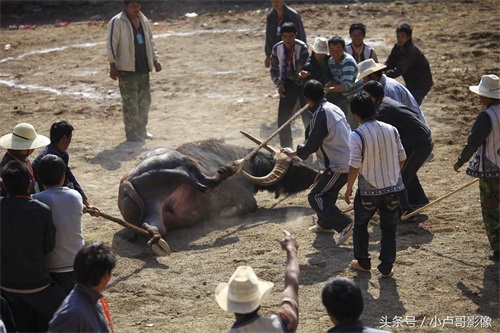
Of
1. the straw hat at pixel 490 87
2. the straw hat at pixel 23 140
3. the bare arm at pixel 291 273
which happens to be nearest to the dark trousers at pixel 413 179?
the straw hat at pixel 490 87

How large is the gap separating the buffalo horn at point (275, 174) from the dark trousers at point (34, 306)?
433 centimetres

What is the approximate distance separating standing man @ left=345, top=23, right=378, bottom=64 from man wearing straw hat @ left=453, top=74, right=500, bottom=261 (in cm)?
340

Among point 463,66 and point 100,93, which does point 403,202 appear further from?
point 100,93

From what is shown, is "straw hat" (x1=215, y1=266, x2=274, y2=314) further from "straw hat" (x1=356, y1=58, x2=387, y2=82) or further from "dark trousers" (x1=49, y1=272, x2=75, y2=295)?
"straw hat" (x1=356, y1=58, x2=387, y2=82)

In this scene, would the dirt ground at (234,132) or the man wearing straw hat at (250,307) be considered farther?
the dirt ground at (234,132)

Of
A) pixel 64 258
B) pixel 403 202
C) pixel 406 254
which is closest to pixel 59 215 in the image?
pixel 64 258

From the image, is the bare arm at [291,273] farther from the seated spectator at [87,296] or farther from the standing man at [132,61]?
the standing man at [132,61]

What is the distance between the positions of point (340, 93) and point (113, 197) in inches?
132

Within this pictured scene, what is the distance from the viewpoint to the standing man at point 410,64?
10.8 m

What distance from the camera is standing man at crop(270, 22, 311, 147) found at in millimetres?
10938

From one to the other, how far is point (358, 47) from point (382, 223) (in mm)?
4316

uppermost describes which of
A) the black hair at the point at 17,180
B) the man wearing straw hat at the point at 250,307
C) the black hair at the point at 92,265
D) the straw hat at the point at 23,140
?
the black hair at the point at 17,180

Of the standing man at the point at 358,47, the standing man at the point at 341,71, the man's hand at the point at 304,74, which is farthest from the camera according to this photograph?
the standing man at the point at 358,47

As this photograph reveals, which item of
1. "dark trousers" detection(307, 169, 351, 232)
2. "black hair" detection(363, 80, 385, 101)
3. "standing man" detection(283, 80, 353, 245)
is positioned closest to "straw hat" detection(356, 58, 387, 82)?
"standing man" detection(283, 80, 353, 245)
